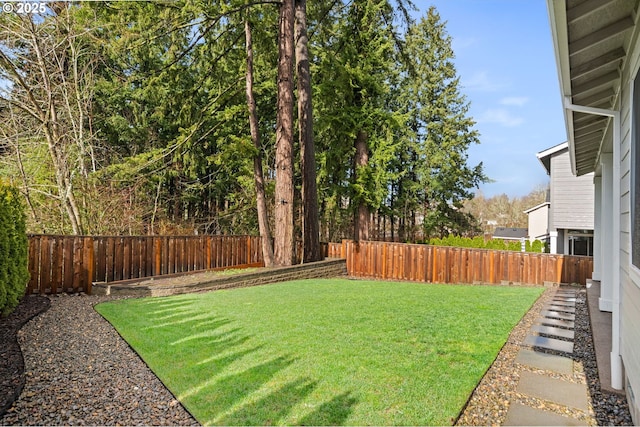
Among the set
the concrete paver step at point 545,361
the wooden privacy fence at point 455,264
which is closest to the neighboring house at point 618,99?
the concrete paver step at point 545,361

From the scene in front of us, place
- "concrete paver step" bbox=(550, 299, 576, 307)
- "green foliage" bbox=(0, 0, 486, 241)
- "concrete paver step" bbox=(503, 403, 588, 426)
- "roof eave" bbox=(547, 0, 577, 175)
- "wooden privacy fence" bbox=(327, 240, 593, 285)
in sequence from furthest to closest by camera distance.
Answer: "green foliage" bbox=(0, 0, 486, 241) < "wooden privacy fence" bbox=(327, 240, 593, 285) < "concrete paver step" bbox=(550, 299, 576, 307) < "concrete paver step" bbox=(503, 403, 588, 426) < "roof eave" bbox=(547, 0, 577, 175)

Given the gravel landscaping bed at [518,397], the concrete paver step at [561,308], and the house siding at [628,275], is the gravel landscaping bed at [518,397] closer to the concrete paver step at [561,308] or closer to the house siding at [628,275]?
the house siding at [628,275]

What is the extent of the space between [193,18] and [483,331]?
10175 mm

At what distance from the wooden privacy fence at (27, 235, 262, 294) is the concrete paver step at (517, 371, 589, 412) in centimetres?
719

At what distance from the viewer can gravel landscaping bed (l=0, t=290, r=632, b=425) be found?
2.50 m

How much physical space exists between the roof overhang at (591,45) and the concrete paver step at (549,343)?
7.75 feet

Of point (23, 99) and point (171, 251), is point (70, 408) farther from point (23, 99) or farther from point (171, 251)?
point (23, 99)

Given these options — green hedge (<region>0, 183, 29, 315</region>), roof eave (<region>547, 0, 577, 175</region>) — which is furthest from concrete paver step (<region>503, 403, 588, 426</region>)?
green hedge (<region>0, 183, 29, 315</region>)

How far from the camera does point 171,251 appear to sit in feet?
30.7

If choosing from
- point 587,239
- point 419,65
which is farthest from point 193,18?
point 587,239

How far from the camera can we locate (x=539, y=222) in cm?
2306

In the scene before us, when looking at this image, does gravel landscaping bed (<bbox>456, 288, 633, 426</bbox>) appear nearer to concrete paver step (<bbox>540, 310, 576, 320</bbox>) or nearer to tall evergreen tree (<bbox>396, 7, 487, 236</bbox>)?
concrete paver step (<bbox>540, 310, 576, 320</bbox>)

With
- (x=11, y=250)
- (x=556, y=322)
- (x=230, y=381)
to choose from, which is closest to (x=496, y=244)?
(x=556, y=322)

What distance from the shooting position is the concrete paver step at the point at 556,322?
491 centimetres
